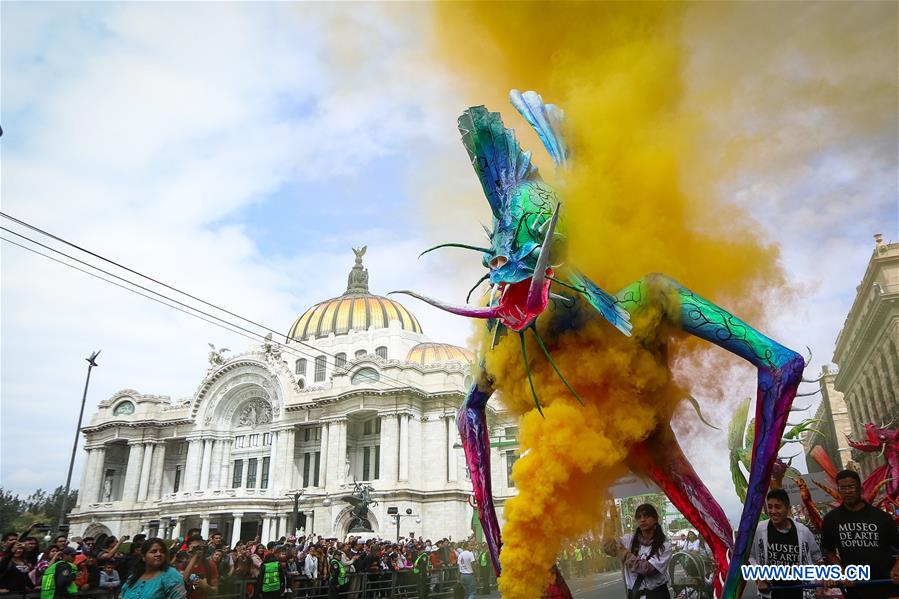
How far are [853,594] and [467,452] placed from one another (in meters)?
2.91

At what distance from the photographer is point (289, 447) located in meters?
42.9

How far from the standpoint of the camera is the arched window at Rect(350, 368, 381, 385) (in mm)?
40875

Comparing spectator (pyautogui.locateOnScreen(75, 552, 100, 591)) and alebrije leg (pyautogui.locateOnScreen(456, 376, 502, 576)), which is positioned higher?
alebrije leg (pyautogui.locateOnScreen(456, 376, 502, 576))

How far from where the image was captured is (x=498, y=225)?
4.89 m

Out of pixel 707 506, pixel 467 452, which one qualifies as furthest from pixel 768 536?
pixel 467 452

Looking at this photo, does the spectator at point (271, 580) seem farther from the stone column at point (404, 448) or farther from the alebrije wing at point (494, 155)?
the stone column at point (404, 448)

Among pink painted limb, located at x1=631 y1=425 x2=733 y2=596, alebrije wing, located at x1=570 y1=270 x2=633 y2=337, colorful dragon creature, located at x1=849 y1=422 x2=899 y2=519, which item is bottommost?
pink painted limb, located at x1=631 y1=425 x2=733 y2=596

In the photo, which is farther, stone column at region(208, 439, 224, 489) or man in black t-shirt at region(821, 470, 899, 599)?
stone column at region(208, 439, 224, 489)

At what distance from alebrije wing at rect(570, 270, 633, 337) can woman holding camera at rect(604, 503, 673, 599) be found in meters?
1.68

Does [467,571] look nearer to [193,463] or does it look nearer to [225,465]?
[225,465]

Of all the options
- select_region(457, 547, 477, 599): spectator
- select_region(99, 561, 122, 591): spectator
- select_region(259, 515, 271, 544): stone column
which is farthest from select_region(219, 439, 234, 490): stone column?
select_region(99, 561, 122, 591): spectator

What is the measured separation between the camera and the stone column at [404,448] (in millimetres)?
38125

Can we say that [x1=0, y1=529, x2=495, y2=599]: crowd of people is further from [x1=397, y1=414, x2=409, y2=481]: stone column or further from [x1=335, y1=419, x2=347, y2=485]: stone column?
[x1=335, y1=419, x2=347, y2=485]: stone column

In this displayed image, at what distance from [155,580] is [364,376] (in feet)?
121
